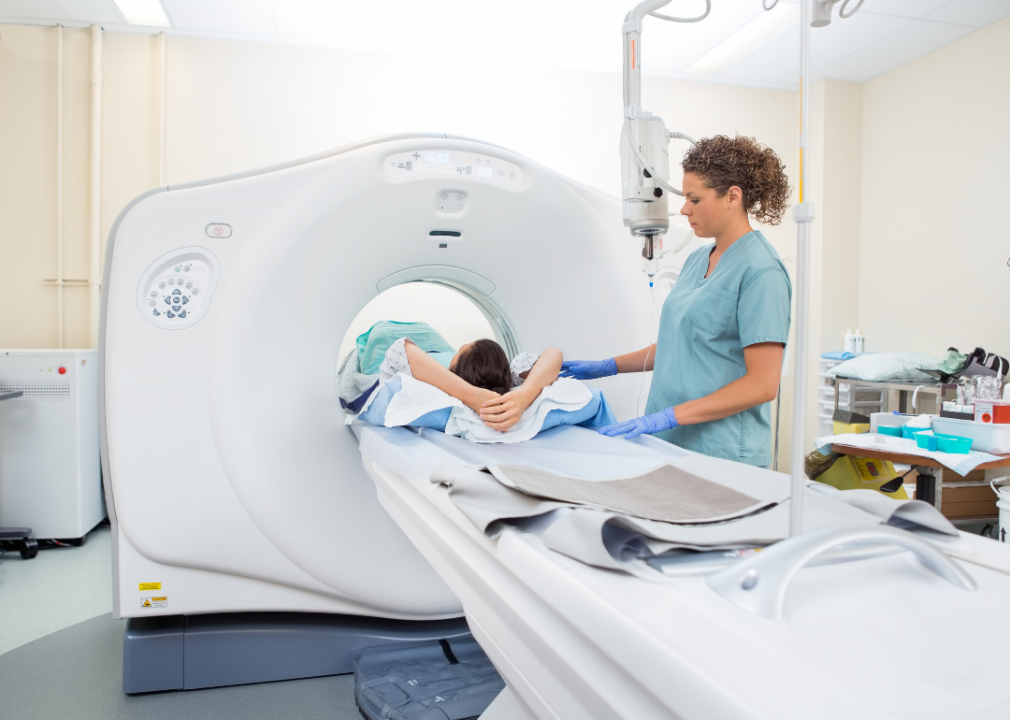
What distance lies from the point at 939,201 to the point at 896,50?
81 cm

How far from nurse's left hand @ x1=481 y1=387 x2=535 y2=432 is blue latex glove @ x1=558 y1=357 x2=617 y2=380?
31 cm

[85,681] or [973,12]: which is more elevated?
[973,12]

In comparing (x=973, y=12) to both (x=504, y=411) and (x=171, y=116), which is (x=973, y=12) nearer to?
(x=504, y=411)

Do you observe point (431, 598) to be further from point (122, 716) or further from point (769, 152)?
point (769, 152)

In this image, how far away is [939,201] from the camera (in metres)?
3.51

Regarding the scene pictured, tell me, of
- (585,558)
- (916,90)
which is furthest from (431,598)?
(916,90)

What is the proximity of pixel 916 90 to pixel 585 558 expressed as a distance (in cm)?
405

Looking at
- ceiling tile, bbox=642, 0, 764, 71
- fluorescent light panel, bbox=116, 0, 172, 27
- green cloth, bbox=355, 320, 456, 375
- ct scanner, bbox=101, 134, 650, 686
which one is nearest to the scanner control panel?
ct scanner, bbox=101, 134, 650, 686

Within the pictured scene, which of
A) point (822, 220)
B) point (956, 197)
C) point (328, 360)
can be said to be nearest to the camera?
point (328, 360)

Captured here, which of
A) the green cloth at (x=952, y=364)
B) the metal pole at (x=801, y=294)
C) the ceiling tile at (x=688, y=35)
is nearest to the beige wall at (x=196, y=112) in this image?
the ceiling tile at (x=688, y=35)

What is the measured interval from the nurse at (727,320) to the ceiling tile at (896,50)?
2640mm

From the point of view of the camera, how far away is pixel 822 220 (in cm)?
392

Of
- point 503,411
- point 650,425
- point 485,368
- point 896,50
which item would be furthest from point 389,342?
point 896,50

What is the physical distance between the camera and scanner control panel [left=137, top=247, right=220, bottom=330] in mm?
1515
